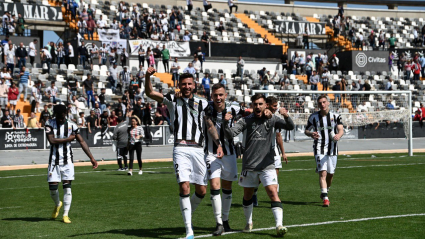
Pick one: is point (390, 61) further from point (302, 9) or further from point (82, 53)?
point (82, 53)

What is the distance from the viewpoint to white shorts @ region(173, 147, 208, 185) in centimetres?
865

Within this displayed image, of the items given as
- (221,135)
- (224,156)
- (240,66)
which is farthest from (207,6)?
(224,156)

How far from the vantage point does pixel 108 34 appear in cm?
3666

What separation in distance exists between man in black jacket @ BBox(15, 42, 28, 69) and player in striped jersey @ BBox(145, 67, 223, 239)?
25089 mm

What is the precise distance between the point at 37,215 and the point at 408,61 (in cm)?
3865

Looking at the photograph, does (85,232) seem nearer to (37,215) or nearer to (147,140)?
(37,215)

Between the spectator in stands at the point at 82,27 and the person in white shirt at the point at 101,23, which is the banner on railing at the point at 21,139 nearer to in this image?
the spectator in stands at the point at 82,27

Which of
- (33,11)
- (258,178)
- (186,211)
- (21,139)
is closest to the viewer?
(186,211)

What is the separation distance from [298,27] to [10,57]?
2499 cm

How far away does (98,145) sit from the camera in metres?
29.0

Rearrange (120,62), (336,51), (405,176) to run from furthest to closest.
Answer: (336,51) < (120,62) < (405,176)

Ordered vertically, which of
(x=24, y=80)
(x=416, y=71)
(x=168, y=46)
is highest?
(x=168, y=46)

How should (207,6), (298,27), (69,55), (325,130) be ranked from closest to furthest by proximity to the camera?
(325,130)
(69,55)
(207,6)
(298,27)

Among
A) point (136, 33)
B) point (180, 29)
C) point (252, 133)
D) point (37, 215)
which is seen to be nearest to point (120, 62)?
point (136, 33)
